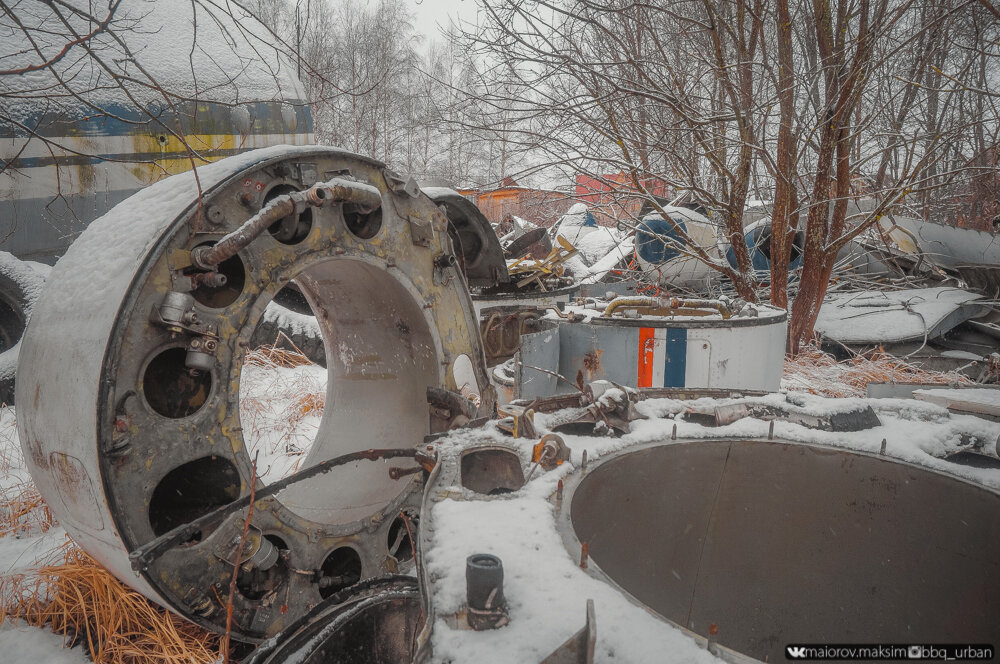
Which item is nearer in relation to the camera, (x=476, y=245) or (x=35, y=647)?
(x=35, y=647)

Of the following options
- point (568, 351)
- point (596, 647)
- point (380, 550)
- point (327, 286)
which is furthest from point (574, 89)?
point (596, 647)

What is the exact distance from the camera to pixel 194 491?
89.3 inches

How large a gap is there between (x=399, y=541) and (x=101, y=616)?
1.18m

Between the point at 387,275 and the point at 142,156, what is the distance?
13.4 ft

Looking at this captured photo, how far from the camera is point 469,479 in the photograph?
2035mm

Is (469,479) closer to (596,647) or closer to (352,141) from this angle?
(596,647)

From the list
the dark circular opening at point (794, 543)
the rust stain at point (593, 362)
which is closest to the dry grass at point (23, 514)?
the dark circular opening at point (794, 543)

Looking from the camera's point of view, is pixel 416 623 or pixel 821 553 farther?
pixel 821 553

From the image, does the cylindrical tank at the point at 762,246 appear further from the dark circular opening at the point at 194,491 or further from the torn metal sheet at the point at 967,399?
the dark circular opening at the point at 194,491

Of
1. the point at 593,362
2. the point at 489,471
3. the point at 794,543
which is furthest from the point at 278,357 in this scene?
the point at 794,543

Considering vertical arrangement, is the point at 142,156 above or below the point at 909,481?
above

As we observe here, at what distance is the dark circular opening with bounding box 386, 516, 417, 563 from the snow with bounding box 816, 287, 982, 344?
5.60m

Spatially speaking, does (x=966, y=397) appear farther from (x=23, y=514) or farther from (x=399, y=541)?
(x=23, y=514)

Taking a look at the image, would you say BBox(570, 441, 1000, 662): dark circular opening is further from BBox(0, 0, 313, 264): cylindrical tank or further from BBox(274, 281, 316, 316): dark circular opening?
BBox(274, 281, 316, 316): dark circular opening
